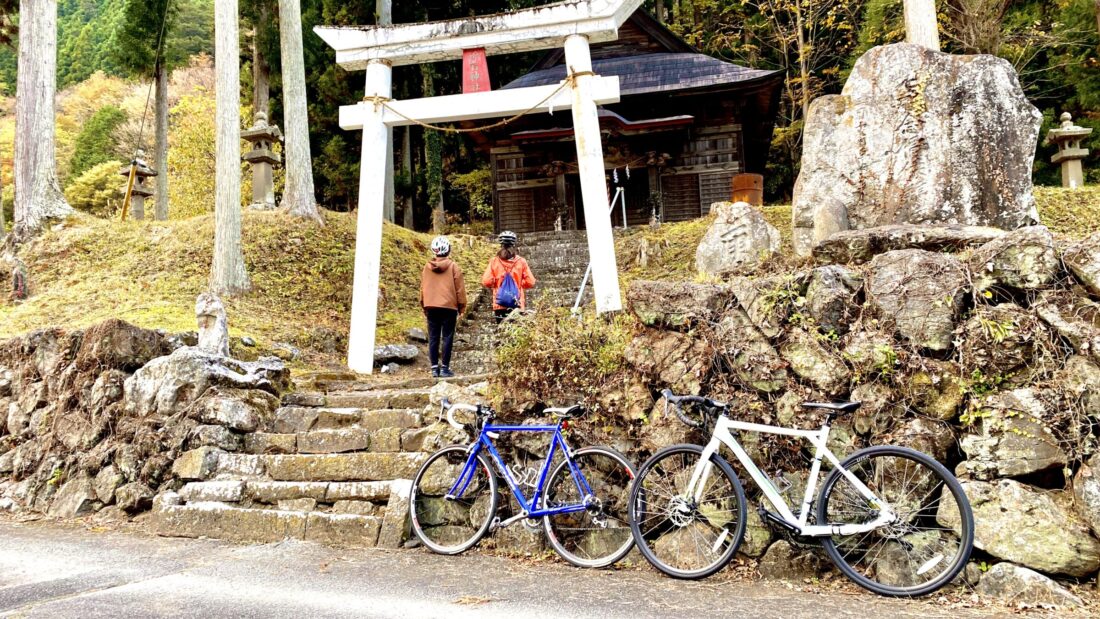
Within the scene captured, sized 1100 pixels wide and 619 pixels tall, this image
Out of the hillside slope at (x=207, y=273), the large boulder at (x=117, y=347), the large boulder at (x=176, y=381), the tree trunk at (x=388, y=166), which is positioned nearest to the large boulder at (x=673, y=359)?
the large boulder at (x=176, y=381)

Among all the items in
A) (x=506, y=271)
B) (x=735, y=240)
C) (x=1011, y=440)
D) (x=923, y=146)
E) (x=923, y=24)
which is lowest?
(x=1011, y=440)

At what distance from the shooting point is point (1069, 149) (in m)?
16.0

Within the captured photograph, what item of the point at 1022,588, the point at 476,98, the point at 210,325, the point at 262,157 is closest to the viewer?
the point at 1022,588

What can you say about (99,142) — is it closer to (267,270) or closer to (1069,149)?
(267,270)

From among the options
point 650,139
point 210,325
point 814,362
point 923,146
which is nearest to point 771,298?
point 814,362

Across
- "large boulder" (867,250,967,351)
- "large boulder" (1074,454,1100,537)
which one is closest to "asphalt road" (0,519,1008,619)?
"large boulder" (1074,454,1100,537)

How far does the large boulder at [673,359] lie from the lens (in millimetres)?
4859

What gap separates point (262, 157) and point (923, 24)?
1274 cm

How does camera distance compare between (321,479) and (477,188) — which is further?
(477,188)

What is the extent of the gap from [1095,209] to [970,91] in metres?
8.47

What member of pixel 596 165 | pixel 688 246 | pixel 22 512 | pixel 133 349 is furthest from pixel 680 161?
pixel 22 512

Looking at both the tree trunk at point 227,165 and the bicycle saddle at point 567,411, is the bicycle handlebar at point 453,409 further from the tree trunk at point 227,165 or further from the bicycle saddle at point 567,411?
the tree trunk at point 227,165

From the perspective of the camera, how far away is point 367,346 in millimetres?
8453

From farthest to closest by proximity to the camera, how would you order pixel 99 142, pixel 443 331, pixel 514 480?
pixel 99 142 → pixel 443 331 → pixel 514 480
